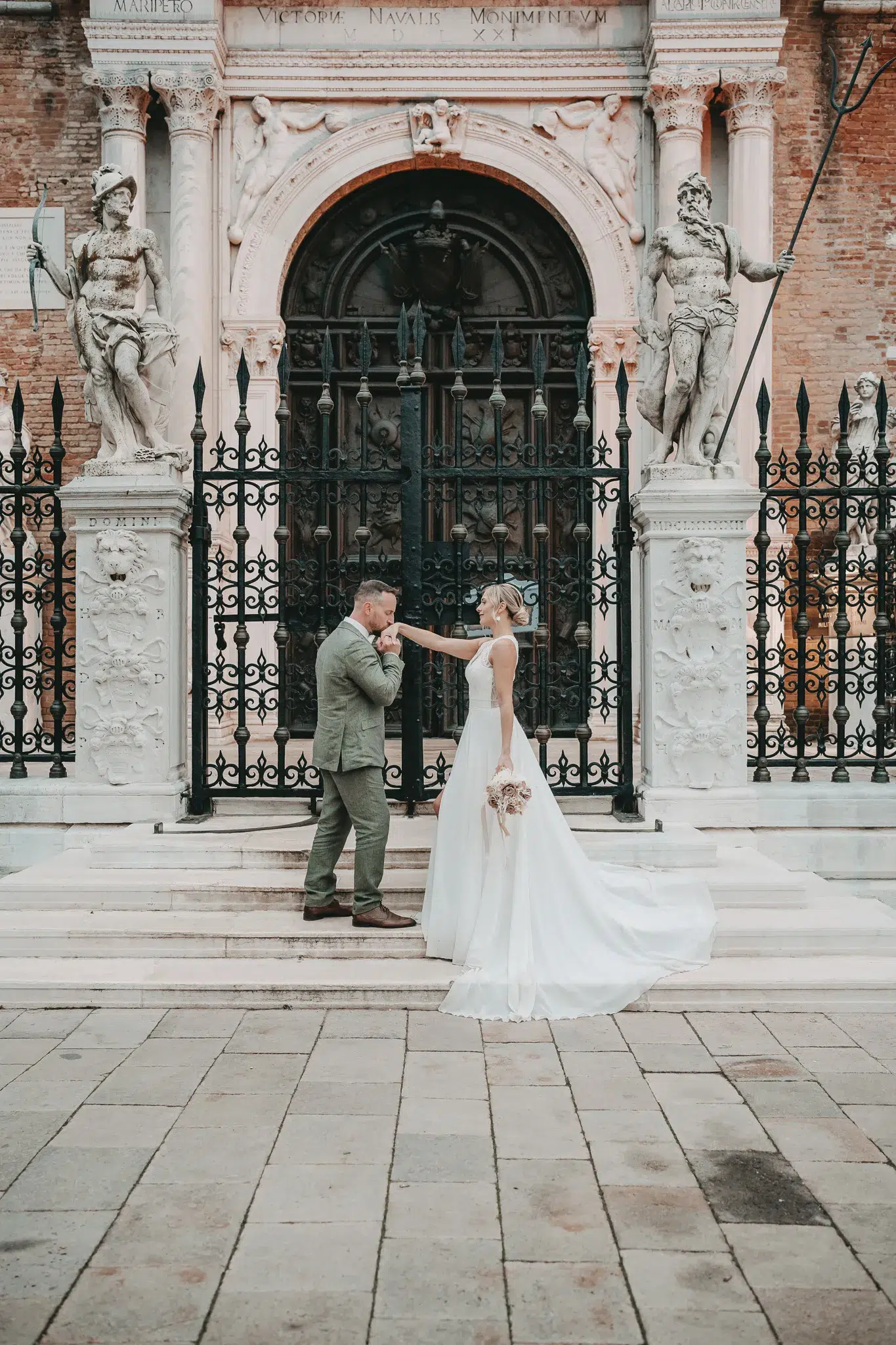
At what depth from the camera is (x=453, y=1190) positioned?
380 cm

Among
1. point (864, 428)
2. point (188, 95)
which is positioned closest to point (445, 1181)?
point (864, 428)

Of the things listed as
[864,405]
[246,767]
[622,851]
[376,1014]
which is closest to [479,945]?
[376,1014]

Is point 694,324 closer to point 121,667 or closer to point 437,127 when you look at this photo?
point 121,667

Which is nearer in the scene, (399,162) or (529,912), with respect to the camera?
(529,912)

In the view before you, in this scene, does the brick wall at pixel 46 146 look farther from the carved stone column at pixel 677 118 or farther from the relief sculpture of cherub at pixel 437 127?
the carved stone column at pixel 677 118

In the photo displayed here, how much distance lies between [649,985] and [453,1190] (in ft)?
7.27

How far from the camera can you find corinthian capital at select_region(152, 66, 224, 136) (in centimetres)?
1212

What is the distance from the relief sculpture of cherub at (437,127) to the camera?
1257 cm

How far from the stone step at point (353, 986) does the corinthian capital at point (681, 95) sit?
9073 millimetres

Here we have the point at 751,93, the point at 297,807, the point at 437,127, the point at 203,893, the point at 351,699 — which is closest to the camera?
the point at 351,699

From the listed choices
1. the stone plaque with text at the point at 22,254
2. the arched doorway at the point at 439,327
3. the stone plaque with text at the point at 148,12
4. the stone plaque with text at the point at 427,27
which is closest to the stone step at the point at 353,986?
the arched doorway at the point at 439,327

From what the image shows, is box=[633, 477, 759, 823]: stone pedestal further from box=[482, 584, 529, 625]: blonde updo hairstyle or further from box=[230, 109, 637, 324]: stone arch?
box=[230, 109, 637, 324]: stone arch

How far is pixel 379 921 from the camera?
6.30 m

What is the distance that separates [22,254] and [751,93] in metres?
7.46
